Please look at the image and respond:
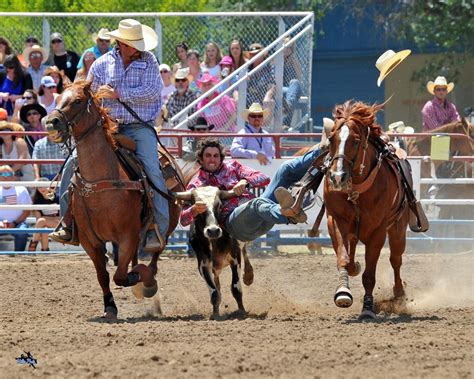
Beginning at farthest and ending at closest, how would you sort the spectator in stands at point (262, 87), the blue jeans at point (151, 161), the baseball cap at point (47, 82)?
the spectator in stands at point (262, 87) → the baseball cap at point (47, 82) → the blue jeans at point (151, 161)

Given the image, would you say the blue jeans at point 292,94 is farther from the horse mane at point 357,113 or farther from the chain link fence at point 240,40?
the horse mane at point 357,113

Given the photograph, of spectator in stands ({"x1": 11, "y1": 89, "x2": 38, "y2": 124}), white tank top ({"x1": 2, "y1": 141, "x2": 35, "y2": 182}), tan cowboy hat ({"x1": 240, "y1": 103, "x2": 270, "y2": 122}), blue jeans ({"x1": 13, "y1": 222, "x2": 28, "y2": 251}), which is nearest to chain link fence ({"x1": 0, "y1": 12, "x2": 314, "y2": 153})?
tan cowboy hat ({"x1": 240, "y1": 103, "x2": 270, "y2": 122})

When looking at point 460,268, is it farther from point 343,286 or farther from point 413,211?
point 343,286

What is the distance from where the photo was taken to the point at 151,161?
930 cm

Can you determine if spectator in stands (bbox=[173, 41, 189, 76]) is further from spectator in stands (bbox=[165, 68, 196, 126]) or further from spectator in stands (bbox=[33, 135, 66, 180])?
spectator in stands (bbox=[33, 135, 66, 180])

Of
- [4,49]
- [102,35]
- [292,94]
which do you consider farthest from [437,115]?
[4,49]

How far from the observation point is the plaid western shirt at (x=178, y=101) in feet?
49.8

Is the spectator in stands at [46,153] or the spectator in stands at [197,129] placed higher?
the spectator in stands at [197,129]

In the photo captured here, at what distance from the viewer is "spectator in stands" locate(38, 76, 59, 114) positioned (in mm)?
14797

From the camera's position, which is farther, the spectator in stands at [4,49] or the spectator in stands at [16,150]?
the spectator in stands at [4,49]

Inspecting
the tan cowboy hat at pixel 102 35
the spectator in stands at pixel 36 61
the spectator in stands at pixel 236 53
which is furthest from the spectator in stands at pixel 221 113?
the spectator in stands at pixel 36 61

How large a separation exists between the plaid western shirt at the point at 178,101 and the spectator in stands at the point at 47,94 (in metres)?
1.51

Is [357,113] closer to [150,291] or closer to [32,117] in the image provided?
[150,291]

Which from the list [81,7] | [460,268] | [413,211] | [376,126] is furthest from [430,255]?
[81,7]
